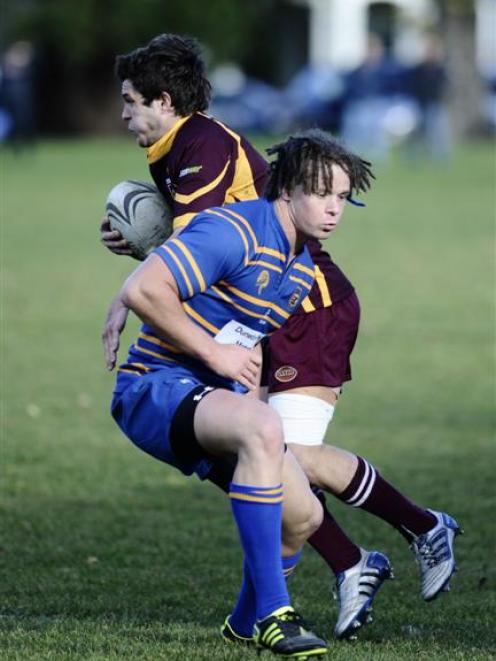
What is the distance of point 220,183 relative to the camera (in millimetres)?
5488

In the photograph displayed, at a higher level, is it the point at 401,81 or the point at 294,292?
the point at 294,292

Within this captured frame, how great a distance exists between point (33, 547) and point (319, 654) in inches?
101

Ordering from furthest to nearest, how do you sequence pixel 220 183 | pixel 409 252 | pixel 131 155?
pixel 131 155
pixel 409 252
pixel 220 183

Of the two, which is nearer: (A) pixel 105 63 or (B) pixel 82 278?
(B) pixel 82 278

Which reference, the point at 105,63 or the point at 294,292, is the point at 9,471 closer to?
the point at 294,292

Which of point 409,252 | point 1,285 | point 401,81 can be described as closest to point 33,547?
point 1,285

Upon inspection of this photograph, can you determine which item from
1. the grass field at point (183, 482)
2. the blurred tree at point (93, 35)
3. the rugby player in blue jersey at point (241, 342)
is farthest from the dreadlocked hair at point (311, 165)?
the blurred tree at point (93, 35)

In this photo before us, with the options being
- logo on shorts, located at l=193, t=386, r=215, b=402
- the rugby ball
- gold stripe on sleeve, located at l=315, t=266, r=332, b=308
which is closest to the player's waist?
gold stripe on sleeve, located at l=315, t=266, r=332, b=308

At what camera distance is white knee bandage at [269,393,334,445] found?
19.0 feet

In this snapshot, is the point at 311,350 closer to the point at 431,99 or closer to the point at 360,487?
the point at 360,487

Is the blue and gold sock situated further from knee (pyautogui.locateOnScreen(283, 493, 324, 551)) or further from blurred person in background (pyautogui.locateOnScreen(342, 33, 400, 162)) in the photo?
blurred person in background (pyautogui.locateOnScreen(342, 33, 400, 162))

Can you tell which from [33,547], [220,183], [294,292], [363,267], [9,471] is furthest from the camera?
[363,267]

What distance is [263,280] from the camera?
4988mm

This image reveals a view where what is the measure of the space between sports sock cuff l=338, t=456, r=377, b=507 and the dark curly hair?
4.69 ft
